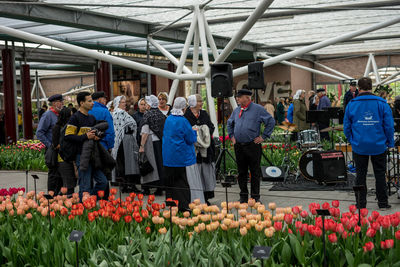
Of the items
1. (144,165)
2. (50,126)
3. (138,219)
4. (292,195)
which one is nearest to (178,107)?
(144,165)

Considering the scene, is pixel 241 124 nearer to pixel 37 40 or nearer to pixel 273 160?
pixel 273 160

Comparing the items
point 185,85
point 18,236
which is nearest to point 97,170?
point 18,236

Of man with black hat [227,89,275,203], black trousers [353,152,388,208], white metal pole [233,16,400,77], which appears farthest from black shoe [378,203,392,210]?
white metal pole [233,16,400,77]

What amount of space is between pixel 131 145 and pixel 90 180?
238cm

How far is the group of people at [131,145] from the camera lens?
6559mm

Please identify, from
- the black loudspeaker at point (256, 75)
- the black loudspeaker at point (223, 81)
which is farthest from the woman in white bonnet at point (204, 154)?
the black loudspeaker at point (256, 75)

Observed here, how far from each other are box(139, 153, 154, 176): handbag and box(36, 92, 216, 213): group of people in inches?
0.6

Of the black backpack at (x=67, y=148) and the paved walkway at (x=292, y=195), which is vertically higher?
the black backpack at (x=67, y=148)

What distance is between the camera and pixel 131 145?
8.98 m

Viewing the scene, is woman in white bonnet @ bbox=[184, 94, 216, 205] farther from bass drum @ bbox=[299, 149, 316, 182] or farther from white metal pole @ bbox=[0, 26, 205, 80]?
white metal pole @ bbox=[0, 26, 205, 80]

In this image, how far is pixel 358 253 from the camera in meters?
3.23

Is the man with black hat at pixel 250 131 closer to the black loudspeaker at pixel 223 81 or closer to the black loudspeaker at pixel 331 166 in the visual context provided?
the black loudspeaker at pixel 223 81

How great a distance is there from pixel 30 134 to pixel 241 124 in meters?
13.9

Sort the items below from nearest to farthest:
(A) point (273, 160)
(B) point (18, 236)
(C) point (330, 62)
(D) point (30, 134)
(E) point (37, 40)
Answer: (B) point (18, 236), (A) point (273, 160), (E) point (37, 40), (D) point (30, 134), (C) point (330, 62)
